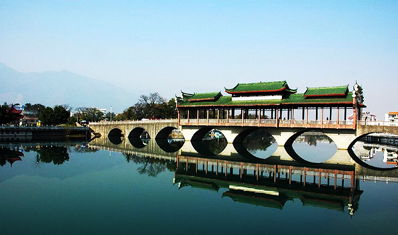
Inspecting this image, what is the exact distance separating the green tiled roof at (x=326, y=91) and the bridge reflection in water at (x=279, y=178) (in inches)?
284

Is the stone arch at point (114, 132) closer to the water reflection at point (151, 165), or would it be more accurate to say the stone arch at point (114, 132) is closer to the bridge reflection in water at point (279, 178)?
the water reflection at point (151, 165)

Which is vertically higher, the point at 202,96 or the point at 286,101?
the point at 202,96

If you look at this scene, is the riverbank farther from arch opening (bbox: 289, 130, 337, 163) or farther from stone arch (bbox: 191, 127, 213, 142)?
arch opening (bbox: 289, 130, 337, 163)

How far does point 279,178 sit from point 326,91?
19.4 m

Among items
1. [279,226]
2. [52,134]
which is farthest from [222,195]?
[52,134]

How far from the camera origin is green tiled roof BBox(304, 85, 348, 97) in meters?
40.3

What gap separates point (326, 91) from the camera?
41562 millimetres

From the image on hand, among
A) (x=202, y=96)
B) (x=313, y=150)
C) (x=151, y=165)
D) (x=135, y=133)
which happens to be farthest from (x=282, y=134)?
(x=135, y=133)

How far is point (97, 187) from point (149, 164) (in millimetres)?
12623

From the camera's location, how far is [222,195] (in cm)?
2077

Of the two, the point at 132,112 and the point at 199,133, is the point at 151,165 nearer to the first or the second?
the point at 199,133

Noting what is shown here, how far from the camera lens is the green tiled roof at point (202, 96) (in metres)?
52.6

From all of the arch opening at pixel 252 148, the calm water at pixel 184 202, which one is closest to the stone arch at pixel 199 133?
the arch opening at pixel 252 148

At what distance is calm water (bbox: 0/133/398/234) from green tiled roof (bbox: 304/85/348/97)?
40.6ft
